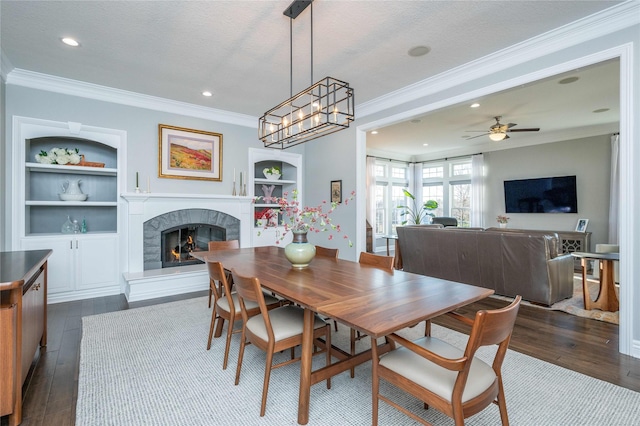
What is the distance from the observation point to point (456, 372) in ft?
4.71

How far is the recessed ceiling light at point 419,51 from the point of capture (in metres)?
3.05

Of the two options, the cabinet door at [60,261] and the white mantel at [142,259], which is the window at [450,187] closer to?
the white mantel at [142,259]

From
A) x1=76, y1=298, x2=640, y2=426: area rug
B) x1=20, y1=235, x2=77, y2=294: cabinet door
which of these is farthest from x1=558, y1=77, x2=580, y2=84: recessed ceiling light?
x1=20, y1=235, x2=77, y2=294: cabinet door

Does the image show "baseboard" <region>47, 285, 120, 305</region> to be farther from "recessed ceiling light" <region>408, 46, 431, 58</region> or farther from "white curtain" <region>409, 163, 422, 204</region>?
"white curtain" <region>409, 163, 422, 204</region>

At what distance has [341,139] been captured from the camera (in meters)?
5.18

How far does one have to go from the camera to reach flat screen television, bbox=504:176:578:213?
6.55 metres

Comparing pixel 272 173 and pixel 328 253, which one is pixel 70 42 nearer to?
pixel 328 253

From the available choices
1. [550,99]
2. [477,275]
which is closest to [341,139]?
[477,275]

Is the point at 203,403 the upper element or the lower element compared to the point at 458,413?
lower

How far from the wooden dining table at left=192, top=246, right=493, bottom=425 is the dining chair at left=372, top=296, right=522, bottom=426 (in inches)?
6.6

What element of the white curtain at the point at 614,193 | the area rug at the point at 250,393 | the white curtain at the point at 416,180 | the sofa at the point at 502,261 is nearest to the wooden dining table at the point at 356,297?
the area rug at the point at 250,393

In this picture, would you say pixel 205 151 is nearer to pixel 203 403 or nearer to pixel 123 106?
pixel 123 106

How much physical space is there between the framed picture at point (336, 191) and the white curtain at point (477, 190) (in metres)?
4.67

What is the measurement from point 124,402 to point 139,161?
138 inches
